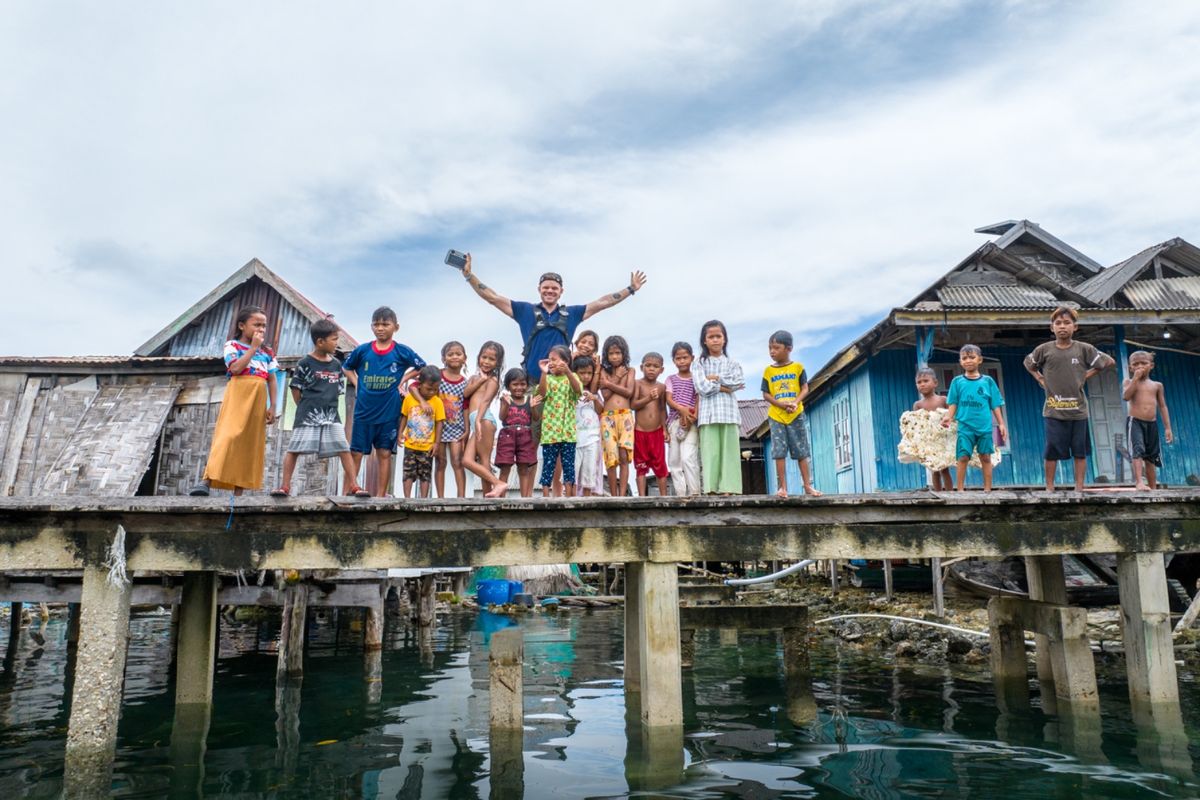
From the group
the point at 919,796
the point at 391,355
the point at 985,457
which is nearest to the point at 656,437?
the point at 391,355

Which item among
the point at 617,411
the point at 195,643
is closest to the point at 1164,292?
the point at 617,411

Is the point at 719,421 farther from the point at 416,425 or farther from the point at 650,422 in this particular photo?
the point at 416,425

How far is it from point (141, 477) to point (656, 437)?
768cm

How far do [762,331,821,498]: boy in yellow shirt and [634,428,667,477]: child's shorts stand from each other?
1.02 metres

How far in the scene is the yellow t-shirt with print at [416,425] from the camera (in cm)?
688

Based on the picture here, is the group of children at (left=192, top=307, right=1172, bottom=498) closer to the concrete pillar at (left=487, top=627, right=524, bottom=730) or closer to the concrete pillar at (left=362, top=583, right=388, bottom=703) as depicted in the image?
the concrete pillar at (left=487, top=627, right=524, bottom=730)

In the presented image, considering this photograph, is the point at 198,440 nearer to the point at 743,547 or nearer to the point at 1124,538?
the point at 743,547

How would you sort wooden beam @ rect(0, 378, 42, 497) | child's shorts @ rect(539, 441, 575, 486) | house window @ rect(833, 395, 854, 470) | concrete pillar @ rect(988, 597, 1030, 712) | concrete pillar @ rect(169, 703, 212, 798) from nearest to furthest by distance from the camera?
concrete pillar @ rect(169, 703, 212, 798) → child's shorts @ rect(539, 441, 575, 486) → concrete pillar @ rect(988, 597, 1030, 712) → wooden beam @ rect(0, 378, 42, 497) → house window @ rect(833, 395, 854, 470)

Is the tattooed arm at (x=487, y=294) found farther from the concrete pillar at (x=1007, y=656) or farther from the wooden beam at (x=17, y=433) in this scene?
the wooden beam at (x=17, y=433)

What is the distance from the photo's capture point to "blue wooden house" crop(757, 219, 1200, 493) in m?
12.6

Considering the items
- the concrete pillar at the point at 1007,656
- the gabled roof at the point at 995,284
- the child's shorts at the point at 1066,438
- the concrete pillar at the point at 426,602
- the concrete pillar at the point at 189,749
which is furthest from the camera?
the gabled roof at the point at 995,284

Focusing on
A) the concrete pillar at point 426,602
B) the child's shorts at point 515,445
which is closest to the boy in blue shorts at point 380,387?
the child's shorts at point 515,445

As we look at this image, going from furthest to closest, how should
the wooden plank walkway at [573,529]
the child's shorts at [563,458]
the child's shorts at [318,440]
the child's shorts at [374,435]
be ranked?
1. the child's shorts at [563,458]
2. the child's shorts at [374,435]
3. the child's shorts at [318,440]
4. the wooden plank walkway at [573,529]

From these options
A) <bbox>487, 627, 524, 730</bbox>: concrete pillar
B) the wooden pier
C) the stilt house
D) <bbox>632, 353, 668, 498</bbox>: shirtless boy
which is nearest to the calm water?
<bbox>487, 627, 524, 730</bbox>: concrete pillar
